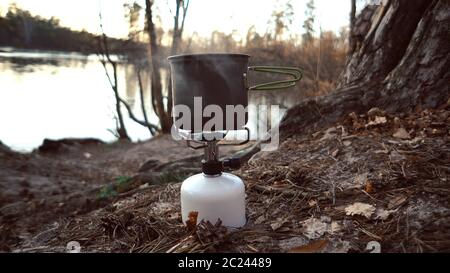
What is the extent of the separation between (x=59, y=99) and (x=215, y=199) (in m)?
11.7

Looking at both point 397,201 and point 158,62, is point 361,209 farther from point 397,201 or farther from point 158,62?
point 158,62

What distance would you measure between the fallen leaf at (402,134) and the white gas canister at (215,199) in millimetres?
1142

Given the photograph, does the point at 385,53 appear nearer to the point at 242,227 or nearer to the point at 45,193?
the point at 242,227

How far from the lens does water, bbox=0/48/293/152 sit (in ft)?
26.5

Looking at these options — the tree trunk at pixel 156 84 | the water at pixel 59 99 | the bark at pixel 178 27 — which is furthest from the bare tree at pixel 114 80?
the bark at pixel 178 27

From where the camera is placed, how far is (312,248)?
127 centimetres

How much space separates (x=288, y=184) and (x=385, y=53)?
5.06 feet

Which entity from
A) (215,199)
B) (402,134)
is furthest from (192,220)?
(402,134)

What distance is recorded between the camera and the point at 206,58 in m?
1.37

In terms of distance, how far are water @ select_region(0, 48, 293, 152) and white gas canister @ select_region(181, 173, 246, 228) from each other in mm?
5312

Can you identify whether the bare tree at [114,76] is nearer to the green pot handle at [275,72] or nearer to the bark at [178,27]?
the bark at [178,27]

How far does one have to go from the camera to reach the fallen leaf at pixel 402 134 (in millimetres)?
2018

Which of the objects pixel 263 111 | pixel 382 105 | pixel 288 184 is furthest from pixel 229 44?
pixel 288 184

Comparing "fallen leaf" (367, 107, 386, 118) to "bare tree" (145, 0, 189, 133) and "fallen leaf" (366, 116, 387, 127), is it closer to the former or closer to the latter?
"fallen leaf" (366, 116, 387, 127)
